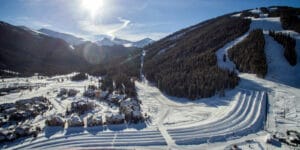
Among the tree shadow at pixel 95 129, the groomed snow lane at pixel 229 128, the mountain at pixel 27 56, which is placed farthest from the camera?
the mountain at pixel 27 56

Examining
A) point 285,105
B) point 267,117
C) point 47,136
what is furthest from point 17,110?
point 285,105

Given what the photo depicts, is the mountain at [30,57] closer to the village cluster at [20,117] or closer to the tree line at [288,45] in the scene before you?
the village cluster at [20,117]

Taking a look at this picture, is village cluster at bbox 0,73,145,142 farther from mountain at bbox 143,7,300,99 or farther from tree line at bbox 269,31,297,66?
tree line at bbox 269,31,297,66

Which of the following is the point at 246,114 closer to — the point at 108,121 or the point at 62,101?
the point at 108,121

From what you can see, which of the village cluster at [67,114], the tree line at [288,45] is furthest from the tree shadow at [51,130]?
the tree line at [288,45]

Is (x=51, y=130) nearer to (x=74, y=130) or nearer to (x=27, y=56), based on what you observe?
(x=74, y=130)

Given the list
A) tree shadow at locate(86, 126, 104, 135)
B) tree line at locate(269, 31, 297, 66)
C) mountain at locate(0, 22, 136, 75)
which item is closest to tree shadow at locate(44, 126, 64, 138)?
tree shadow at locate(86, 126, 104, 135)

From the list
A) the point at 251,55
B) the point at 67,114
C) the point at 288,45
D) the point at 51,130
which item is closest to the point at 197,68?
the point at 251,55
